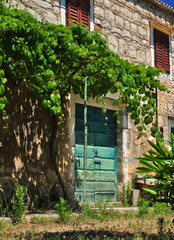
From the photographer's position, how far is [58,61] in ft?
14.7

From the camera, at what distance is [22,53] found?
405 centimetres

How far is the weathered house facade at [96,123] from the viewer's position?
5488 millimetres

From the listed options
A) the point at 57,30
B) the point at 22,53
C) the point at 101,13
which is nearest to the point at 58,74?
the point at 57,30

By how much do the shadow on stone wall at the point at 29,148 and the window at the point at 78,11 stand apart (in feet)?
6.60

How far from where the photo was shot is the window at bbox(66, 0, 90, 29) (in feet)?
21.7

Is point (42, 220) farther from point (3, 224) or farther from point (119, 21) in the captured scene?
point (119, 21)

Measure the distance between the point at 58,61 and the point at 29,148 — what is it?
1.76m

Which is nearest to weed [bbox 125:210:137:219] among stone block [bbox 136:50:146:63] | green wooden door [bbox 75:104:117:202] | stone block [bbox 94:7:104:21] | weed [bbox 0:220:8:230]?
green wooden door [bbox 75:104:117:202]

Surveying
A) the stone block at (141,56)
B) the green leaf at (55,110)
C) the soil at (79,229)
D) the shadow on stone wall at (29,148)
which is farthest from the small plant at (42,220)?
the stone block at (141,56)

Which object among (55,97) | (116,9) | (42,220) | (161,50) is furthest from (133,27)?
(42,220)

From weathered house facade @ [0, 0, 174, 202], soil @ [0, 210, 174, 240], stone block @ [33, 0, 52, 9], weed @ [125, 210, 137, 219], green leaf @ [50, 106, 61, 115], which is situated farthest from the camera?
stone block @ [33, 0, 52, 9]

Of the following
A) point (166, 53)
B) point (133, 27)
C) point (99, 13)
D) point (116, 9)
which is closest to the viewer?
point (99, 13)

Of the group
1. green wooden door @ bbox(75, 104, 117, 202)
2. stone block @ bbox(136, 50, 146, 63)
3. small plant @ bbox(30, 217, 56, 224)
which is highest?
stone block @ bbox(136, 50, 146, 63)

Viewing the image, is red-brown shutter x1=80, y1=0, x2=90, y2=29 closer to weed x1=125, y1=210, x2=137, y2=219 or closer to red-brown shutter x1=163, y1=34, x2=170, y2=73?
red-brown shutter x1=163, y1=34, x2=170, y2=73
